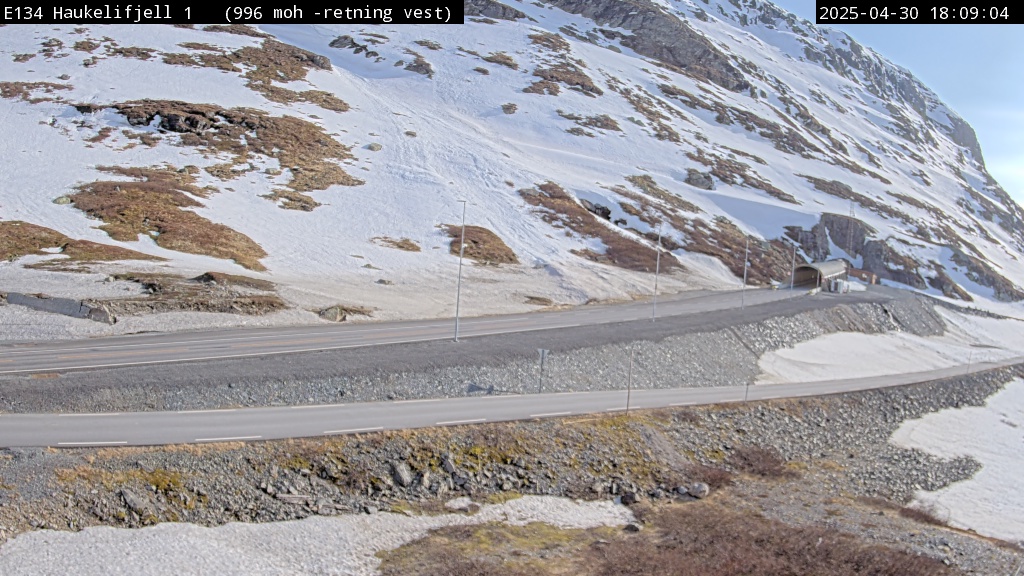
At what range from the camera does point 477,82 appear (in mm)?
131625

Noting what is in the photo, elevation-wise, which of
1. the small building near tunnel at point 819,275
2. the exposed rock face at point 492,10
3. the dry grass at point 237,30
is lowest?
the small building near tunnel at point 819,275

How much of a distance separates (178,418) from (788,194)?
109009 millimetres

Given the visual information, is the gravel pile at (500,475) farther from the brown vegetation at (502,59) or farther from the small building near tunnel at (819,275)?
the brown vegetation at (502,59)

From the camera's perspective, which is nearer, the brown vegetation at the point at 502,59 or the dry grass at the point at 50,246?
the dry grass at the point at 50,246

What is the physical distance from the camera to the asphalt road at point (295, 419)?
20.3m

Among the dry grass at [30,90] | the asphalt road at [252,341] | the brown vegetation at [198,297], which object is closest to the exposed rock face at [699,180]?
the asphalt road at [252,341]

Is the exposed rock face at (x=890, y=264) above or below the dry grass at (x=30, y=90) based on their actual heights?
below

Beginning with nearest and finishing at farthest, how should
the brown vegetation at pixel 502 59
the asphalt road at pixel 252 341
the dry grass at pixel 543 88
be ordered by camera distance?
the asphalt road at pixel 252 341 < the dry grass at pixel 543 88 < the brown vegetation at pixel 502 59

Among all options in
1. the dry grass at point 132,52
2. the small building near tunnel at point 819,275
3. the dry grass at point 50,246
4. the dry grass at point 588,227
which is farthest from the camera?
the dry grass at point 132,52

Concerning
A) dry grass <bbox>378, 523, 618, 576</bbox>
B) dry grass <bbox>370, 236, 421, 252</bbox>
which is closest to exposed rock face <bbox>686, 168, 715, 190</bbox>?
dry grass <bbox>370, 236, 421, 252</bbox>

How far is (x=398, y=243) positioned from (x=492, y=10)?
132m

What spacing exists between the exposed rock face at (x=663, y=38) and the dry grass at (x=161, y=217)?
457 feet

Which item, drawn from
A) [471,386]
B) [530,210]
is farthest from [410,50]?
[471,386]

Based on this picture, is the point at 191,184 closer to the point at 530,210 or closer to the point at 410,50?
the point at 530,210
